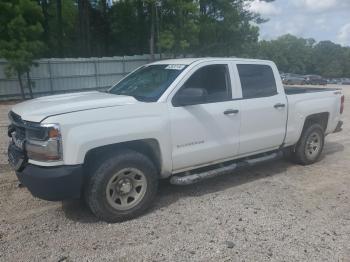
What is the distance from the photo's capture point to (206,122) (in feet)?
16.1

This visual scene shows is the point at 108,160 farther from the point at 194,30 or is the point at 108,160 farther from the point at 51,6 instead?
the point at 51,6

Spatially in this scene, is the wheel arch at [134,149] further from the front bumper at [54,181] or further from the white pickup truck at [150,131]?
the front bumper at [54,181]

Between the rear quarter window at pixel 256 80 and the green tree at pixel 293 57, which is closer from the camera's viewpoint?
the rear quarter window at pixel 256 80

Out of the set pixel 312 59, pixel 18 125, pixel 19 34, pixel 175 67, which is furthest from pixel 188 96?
pixel 312 59

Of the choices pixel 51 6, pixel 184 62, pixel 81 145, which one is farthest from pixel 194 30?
pixel 81 145

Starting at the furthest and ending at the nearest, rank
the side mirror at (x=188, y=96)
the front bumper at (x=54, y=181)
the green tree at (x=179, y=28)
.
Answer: the green tree at (x=179, y=28) → the side mirror at (x=188, y=96) → the front bumper at (x=54, y=181)

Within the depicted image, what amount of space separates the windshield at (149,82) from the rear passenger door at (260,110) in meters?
1.05

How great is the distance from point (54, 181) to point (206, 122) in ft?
6.65

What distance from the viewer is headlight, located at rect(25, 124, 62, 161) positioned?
3811 mm

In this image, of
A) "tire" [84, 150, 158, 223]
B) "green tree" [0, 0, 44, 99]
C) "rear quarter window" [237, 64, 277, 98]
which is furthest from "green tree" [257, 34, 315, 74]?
"tire" [84, 150, 158, 223]

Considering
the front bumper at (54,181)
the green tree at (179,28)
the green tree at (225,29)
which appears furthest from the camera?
the green tree at (225,29)

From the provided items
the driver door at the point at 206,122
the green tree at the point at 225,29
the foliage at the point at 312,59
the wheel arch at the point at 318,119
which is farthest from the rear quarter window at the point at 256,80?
the foliage at the point at 312,59

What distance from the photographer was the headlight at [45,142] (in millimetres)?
3811

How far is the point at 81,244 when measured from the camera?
388 cm
